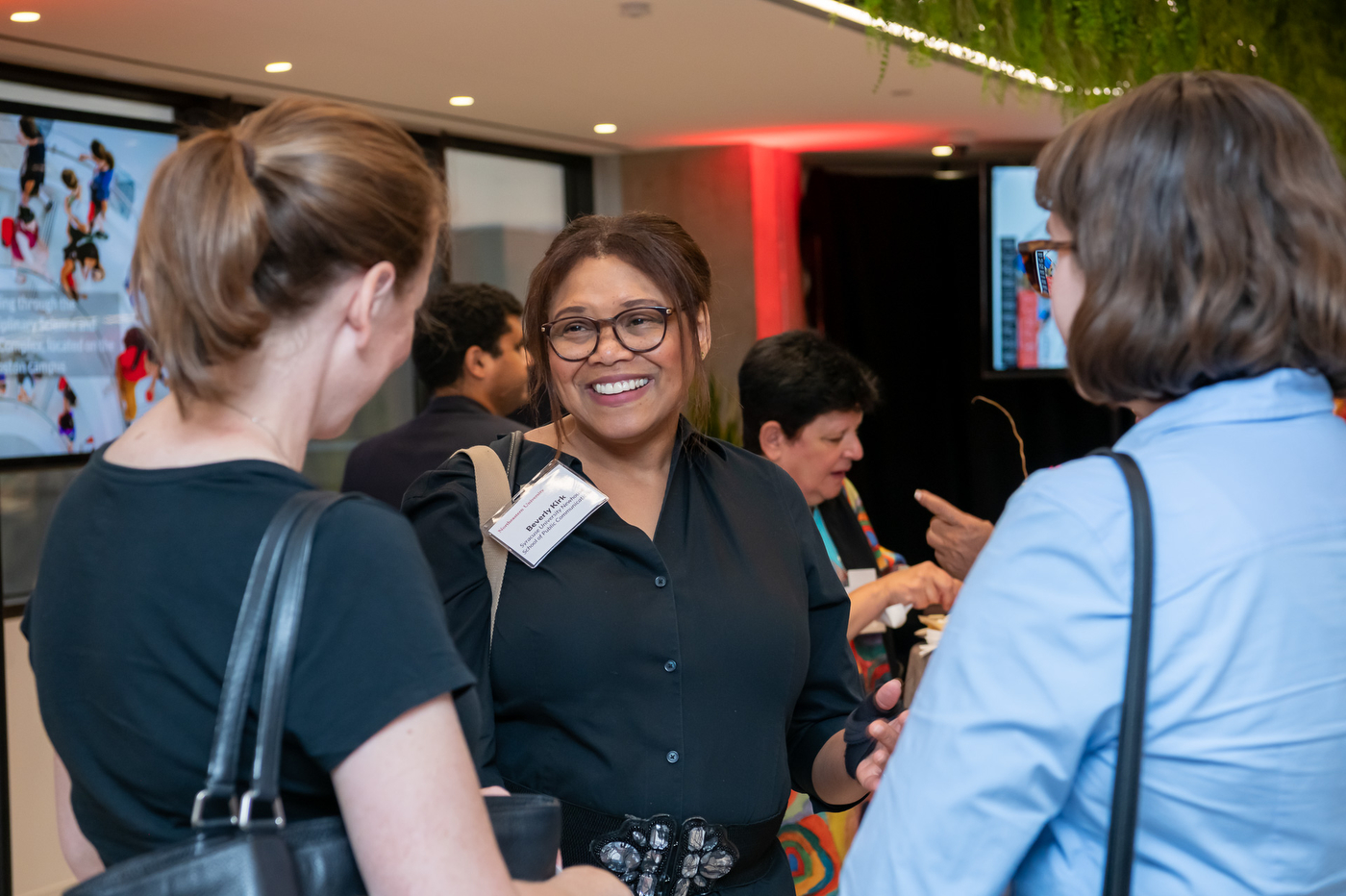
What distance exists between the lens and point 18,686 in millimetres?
3764

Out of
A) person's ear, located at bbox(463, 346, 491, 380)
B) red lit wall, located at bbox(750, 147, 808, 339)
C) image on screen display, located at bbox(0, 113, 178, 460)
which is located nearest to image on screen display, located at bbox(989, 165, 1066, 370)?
red lit wall, located at bbox(750, 147, 808, 339)

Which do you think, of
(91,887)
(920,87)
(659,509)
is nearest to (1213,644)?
(91,887)

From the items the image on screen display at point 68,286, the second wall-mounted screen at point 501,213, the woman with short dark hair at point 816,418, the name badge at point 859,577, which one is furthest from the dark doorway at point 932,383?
the name badge at point 859,577

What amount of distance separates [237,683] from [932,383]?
22.4 feet

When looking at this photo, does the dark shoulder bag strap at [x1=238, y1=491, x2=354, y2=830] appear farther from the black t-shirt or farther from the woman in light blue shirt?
the woman in light blue shirt

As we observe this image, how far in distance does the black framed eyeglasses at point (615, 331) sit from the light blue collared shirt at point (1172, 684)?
863 millimetres

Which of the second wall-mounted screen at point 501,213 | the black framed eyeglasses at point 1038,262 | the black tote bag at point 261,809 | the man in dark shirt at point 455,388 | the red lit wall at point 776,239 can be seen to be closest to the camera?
the black tote bag at point 261,809

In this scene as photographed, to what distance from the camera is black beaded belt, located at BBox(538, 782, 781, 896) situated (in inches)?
57.7

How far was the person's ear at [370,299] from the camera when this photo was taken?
3.08 feet

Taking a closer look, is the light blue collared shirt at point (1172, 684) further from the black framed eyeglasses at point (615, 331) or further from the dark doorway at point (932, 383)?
the dark doorway at point (932, 383)

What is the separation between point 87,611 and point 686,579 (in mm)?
832

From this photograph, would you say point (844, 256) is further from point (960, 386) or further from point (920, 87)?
point (920, 87)

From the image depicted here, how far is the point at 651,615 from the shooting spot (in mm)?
1524

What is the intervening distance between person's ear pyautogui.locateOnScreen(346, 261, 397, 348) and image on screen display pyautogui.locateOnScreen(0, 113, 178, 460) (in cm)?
356
